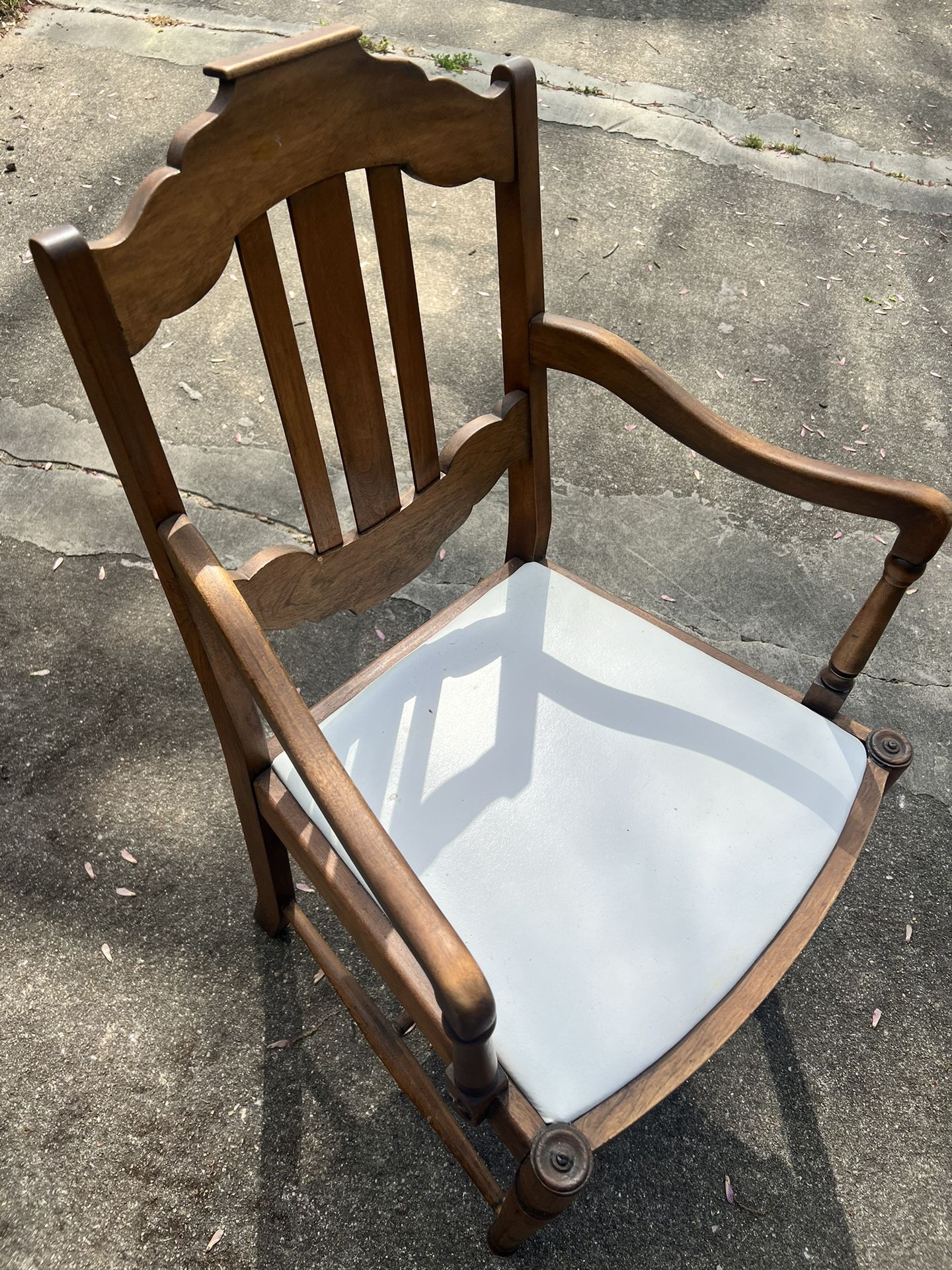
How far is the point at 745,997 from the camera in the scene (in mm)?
1059

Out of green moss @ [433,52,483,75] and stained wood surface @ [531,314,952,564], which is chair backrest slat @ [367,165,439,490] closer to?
stained wood surface @ [531,314,952,564]

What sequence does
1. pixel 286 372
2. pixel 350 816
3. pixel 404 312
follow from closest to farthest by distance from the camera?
pixel 350 816 → pixel 286 372 → pixel 404 312

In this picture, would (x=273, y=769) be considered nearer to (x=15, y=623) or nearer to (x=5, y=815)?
(x=5, y=815)

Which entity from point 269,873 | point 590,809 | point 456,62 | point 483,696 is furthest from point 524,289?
point 456,62

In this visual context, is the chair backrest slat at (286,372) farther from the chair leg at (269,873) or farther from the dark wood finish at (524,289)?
the chair leg at (269,873)

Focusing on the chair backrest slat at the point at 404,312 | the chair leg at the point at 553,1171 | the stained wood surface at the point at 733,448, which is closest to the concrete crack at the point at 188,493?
the chair backrest slat at the point at 404,312

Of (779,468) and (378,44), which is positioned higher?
(378,44)

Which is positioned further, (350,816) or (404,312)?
(404,312)

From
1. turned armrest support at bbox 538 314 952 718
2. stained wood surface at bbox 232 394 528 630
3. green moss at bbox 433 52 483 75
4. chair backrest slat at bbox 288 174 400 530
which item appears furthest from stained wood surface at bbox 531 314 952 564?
green moss at bbox 433 52 483 75

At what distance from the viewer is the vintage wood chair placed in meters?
0.87

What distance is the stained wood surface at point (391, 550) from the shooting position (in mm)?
1135

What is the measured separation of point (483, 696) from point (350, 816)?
448 millimetres

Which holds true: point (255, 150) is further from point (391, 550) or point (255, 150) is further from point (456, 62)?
point (456, 62)

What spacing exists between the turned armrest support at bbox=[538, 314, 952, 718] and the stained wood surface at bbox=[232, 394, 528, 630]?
0.43 ft
